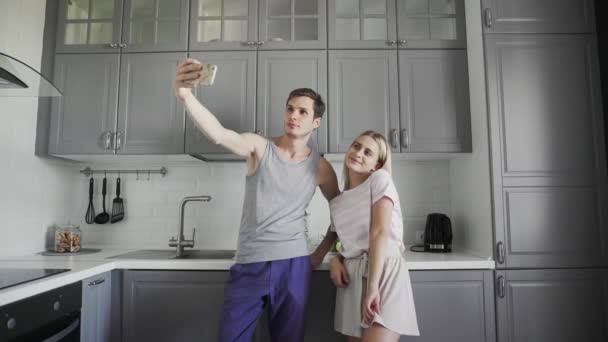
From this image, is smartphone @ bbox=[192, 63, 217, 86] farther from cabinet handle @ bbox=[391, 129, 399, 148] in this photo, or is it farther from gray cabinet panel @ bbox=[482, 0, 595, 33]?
gray cabinet panel @ bbox=[482, 0, 595, 33]

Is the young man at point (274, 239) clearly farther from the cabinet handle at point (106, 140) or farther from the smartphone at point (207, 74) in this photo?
the cabinet handle at point (106, 140)

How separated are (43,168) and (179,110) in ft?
2.96

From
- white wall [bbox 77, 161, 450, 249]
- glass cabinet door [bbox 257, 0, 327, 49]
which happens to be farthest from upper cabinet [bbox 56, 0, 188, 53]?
white wall [bbox 77, 161, 450, 249]

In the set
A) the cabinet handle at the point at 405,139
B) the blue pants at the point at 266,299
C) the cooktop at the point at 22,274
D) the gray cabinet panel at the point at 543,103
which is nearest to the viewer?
the cooktop at the point at 22,274

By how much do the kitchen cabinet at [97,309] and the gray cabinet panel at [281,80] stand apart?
1088 millimetres

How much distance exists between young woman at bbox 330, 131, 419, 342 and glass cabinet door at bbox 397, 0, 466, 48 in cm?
89

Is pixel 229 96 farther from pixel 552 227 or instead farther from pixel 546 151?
pixel 552 227

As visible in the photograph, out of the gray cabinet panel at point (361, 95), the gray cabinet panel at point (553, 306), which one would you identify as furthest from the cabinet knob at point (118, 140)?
the gray cabinet panel at point (553, 306)

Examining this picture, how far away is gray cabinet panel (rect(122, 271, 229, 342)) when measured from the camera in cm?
180

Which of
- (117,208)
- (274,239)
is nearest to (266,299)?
(274,239)

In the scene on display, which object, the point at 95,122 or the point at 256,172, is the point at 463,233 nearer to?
the point at 256,172

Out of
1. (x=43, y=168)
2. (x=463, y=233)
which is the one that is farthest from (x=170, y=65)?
(x=463, y=233)

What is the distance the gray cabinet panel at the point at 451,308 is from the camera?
177cm

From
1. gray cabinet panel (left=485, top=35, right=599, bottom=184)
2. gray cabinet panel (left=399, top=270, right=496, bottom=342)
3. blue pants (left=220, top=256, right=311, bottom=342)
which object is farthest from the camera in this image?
gray cabinet panel (left=485, top=35, right=599, bottom=184)
